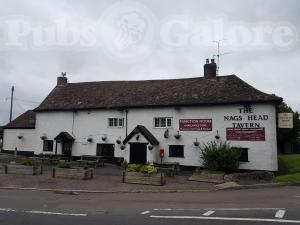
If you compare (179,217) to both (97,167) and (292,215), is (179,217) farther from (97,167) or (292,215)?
(97,167)

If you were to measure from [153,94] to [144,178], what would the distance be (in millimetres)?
12392

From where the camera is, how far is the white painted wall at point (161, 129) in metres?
24.8

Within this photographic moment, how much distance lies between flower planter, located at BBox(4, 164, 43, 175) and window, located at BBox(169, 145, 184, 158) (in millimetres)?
10114

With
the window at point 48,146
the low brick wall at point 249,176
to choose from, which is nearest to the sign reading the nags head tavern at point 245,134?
the low brick wall at point 249,176

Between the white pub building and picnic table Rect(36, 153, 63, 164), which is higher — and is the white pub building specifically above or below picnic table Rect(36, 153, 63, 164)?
above

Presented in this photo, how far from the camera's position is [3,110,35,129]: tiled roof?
37656 millimetres

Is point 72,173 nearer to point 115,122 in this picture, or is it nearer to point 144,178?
point 144,178

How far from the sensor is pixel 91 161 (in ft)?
90.9

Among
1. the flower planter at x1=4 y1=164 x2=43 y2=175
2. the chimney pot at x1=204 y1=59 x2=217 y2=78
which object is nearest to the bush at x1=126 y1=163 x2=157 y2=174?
the flower planter at x1=4 y1=164 x2=43 y2=175

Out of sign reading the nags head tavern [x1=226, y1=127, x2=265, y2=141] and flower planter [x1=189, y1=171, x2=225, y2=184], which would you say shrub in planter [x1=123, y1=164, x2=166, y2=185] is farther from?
sign reading the nags head tavern [x1=226, y1=127, x2=265, y2=141]

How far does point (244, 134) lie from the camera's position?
2544 cm

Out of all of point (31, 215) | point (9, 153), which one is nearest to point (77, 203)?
point (31, 215)

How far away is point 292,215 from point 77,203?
740 cm

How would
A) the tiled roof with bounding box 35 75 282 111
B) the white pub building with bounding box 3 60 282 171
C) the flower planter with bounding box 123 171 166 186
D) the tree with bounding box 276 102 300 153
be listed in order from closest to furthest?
1. the flower planter with bounding box 123 171 166 186
2. the white pub building with bounding box 3 60 282 171
3. the tiled roof with bounding box 35 75 282 111
4. the tree with bounding box 276 102 300 153
